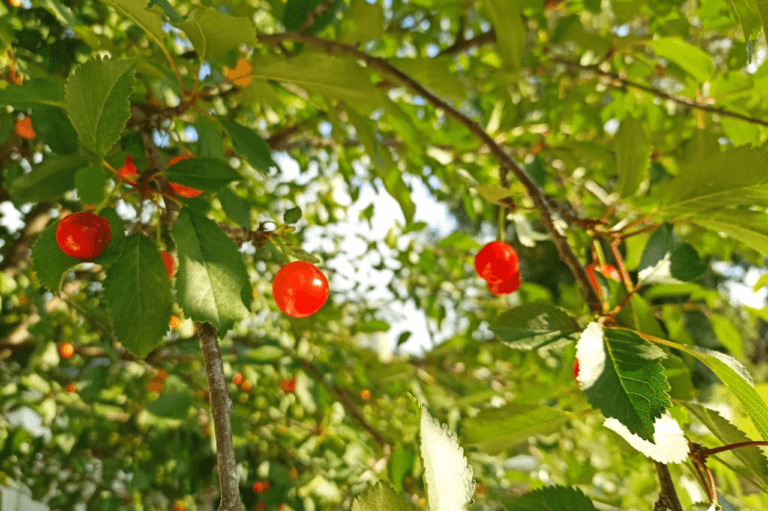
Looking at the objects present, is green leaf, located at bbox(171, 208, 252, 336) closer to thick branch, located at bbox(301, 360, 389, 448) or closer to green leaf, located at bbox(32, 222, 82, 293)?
green leaf, located at bbox(32, 222, 82, 293)

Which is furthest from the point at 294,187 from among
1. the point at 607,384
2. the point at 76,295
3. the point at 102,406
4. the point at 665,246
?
the point at 607,384

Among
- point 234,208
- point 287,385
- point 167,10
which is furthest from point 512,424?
point 287,385

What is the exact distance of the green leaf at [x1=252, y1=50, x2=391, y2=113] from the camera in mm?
896

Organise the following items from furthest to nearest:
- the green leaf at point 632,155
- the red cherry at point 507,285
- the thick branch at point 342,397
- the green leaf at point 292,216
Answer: the thick branch at point 342,397 → the red cherry at point 507,285 → the green leaf at point 632,155 → the green leaf at point 292,216

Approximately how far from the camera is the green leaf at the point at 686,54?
4.58 feet

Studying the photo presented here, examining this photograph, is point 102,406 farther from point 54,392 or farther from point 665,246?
point 665,246

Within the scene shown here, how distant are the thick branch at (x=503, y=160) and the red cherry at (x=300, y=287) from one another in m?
0.42

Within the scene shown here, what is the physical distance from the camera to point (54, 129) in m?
0.84

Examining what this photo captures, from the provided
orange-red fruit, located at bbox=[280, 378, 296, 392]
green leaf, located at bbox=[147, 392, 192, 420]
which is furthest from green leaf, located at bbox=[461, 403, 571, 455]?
orange-red fruit, located at bbox=[280, 378, 296, 392]

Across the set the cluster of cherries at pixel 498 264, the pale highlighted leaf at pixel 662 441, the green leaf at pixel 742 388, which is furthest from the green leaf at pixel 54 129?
the green leaf at pixel 742 388

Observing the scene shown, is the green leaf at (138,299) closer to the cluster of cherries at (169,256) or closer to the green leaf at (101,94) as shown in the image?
the cluster of cherries at (169,256)

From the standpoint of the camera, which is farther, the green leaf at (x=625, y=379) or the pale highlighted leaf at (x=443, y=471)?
the green leaf at (x=625, y=379)

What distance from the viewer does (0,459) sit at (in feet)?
6.47

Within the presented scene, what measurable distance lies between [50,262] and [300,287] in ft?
1.27
